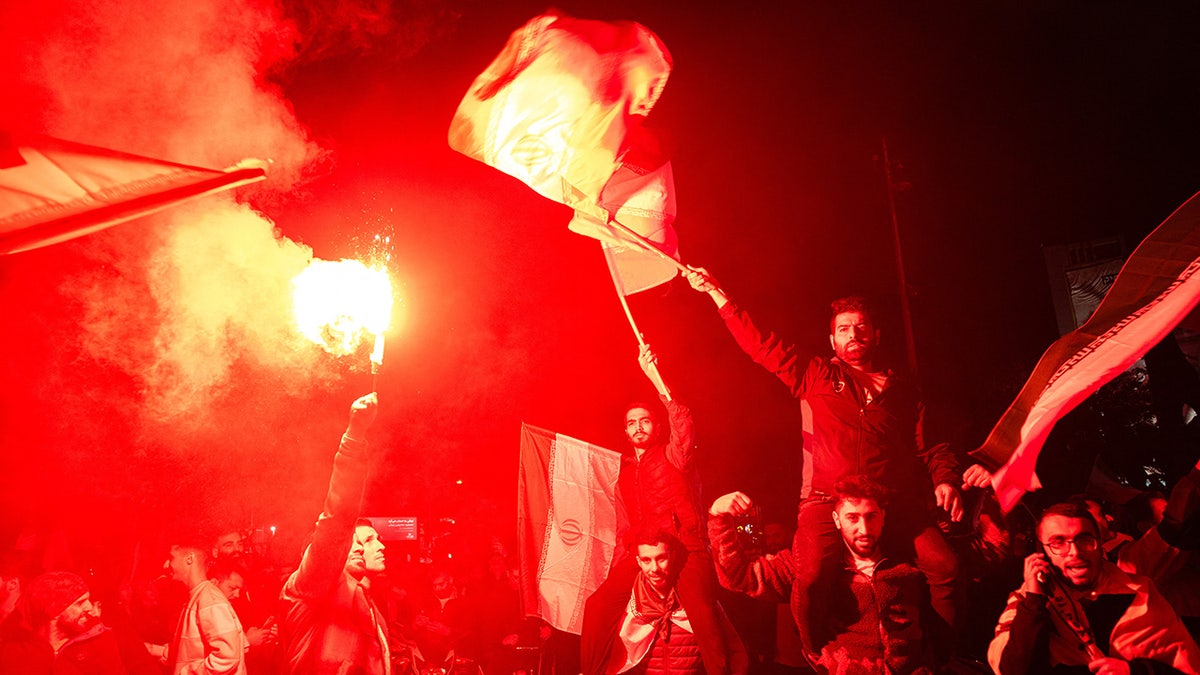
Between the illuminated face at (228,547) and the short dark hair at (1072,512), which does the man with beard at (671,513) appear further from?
the illuminated face at (228,547)

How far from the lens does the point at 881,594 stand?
5.05m

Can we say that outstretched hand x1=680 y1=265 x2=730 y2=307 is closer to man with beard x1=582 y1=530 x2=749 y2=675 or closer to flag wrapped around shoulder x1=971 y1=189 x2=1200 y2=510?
man with beard x1=582 y1=530 x2=749 y2=675

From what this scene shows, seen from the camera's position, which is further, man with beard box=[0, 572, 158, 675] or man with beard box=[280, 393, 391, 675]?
man with beard box=[0, 572, 158, 675]

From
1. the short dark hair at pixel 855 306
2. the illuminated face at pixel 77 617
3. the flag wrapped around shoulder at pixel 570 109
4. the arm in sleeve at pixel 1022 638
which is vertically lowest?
the arm in sleeve at pixel 1022 638

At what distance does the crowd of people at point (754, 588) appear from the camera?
488 centimetres

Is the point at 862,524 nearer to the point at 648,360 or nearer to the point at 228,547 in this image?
the point at 648,360

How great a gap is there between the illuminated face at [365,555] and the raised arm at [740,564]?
2547mm

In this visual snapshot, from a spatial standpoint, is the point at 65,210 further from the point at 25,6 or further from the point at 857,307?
the point at 857,307

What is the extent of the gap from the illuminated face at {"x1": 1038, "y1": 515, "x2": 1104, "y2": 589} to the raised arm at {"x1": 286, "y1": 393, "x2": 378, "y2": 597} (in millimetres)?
4460

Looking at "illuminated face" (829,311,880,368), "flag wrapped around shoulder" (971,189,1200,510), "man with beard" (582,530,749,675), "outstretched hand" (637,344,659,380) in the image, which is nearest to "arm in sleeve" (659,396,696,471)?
"outstretched hand" (637,344,659,380)

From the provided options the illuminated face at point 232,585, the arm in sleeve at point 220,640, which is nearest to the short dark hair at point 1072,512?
the arm in sleeve at point 220,640

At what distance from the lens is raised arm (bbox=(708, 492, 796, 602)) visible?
542 centimetres

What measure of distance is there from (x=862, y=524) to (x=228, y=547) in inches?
193

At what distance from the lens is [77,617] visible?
601 centimetres
